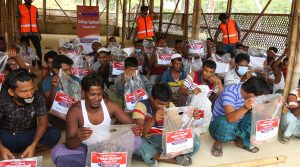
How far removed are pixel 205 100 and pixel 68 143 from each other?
1.44 metres

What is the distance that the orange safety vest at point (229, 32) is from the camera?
6430mm

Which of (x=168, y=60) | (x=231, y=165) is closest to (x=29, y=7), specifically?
(x=168, y=60)

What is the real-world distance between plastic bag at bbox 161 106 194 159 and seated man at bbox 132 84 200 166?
74mm

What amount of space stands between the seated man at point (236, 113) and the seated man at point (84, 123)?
89cm

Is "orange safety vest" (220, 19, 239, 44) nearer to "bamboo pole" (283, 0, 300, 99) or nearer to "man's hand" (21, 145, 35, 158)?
"bamboo pole" (283, 0, 300, 99)

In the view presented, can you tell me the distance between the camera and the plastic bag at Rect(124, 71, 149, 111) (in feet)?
10.9

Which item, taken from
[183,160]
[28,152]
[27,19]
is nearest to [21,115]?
[28,152]

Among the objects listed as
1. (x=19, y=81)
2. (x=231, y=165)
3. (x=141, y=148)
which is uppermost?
(x=19, y=81)

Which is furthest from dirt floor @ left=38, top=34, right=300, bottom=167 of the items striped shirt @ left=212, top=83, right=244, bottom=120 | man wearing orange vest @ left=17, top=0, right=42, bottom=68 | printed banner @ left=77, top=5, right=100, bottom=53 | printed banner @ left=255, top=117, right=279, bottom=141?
printed banner @ left=77, top=5, right=100, bottom=53

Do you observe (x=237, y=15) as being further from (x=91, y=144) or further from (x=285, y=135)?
(x=91, y=144)

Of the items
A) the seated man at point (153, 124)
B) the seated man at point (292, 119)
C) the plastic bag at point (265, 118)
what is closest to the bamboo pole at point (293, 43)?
the seated man at point (292, 119)

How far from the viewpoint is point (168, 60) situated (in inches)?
193

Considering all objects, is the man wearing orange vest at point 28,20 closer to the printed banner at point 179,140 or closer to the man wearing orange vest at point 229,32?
the man wearing orange vest at point 229,32

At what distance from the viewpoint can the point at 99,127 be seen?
2422mm
